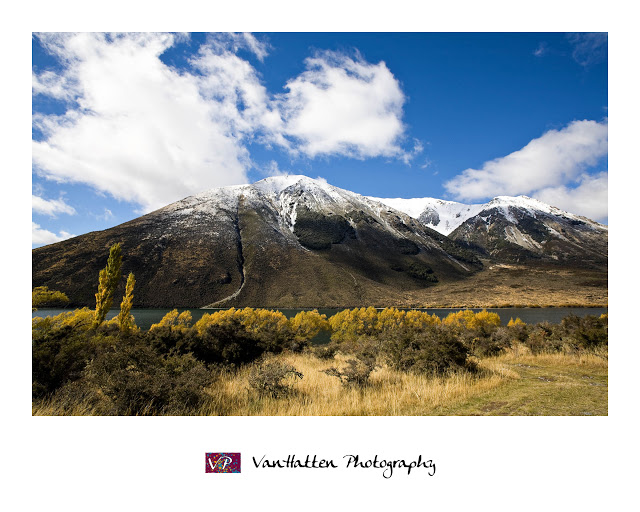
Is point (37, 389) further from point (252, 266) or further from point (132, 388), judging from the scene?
point (252, 266)

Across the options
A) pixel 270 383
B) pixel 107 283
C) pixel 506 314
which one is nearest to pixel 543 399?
pixel 270 383

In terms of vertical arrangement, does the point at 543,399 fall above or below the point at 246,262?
below

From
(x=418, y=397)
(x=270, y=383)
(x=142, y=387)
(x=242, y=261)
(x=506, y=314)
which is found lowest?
(x=506, y=314)

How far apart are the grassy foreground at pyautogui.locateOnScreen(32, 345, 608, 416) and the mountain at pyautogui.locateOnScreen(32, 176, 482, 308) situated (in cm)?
8738

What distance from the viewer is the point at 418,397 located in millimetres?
5652

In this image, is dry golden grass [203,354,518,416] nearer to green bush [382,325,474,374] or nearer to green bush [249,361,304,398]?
green bush [249,361,304,398]

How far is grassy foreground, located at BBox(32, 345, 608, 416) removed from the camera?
5.07 meters
